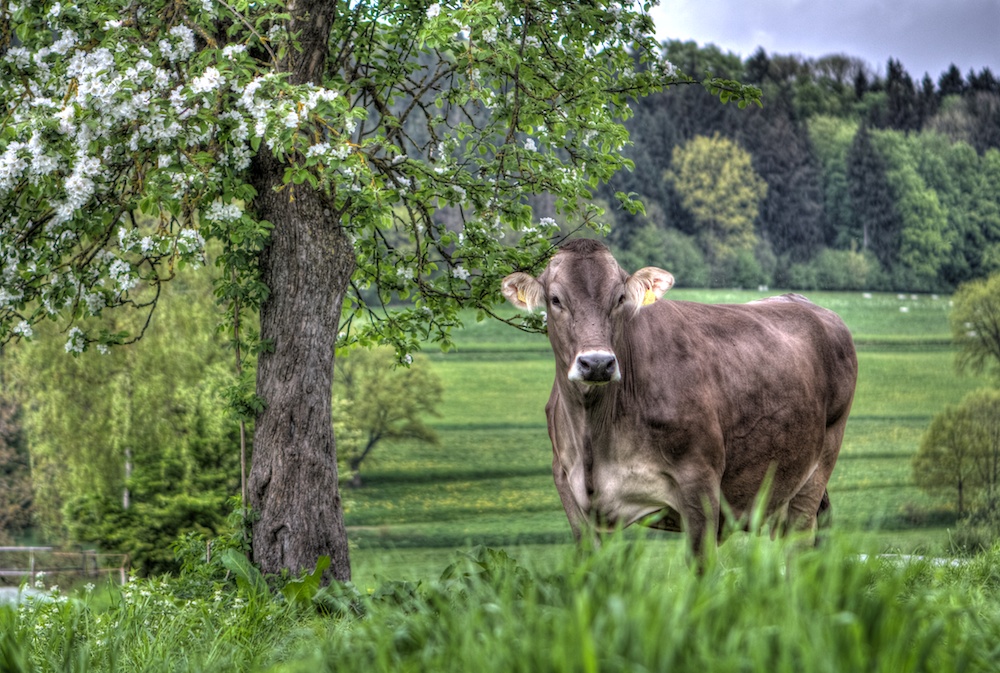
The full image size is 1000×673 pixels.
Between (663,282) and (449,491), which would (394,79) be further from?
(449,491)

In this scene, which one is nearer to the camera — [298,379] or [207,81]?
[207,81]

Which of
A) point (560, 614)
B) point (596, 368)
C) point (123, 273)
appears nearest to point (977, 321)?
point (123, 273)

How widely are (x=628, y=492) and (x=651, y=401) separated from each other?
0.50 meters

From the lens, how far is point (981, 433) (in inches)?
1678

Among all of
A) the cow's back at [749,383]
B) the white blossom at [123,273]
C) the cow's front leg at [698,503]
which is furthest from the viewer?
the white blossom at [123,273]

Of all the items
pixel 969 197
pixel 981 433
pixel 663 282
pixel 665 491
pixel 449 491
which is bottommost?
pixel 449 491

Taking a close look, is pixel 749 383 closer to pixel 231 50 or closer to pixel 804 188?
pixel 231 50

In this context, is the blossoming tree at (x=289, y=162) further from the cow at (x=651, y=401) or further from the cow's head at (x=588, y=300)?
the cow at (x=651, y=401)

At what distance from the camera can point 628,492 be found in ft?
19.5

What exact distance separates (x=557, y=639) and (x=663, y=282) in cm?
345

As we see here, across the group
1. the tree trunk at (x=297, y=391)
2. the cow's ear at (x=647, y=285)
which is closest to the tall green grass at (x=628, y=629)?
the cow's ear at (x=647, y=285)

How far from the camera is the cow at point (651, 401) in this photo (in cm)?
566

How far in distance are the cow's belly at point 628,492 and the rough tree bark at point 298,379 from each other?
85.4 inches

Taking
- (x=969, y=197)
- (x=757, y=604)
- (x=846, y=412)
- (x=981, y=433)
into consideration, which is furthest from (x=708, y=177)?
(x=757, y=604)
